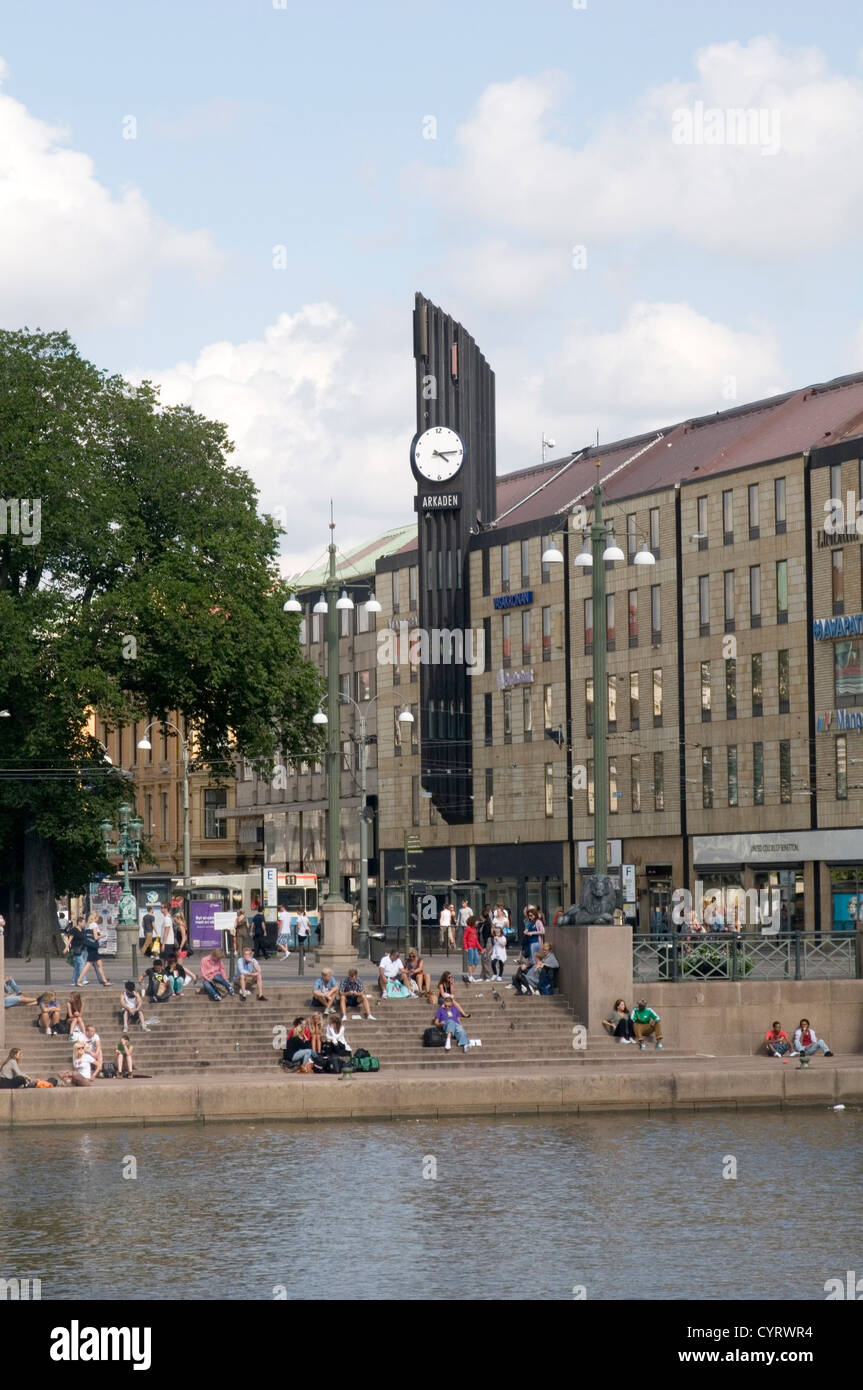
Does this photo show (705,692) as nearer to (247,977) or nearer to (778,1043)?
(778,1043)

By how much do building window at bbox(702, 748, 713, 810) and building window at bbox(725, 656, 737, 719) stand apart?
182 centimetres

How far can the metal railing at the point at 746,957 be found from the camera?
39.0m

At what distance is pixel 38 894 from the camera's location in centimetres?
6212

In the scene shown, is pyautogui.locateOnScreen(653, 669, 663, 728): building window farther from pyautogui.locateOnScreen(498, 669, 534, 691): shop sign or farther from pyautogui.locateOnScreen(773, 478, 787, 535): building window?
pyautogui.locateOnScreen(773, 478, 787, 535): building window

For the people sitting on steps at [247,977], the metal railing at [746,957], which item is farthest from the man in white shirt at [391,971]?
the metal railing at [746,957]

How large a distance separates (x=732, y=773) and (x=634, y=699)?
6.52m

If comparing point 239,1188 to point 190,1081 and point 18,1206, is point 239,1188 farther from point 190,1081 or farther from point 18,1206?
point 190,1081

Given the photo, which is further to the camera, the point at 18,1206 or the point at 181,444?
the point at 181,444

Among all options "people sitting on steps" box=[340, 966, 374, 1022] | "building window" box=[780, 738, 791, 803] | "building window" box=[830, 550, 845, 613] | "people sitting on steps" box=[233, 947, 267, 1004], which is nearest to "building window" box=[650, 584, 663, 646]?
"building window" box=[780, 738, 791, 803]

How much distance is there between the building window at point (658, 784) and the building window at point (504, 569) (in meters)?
11.5

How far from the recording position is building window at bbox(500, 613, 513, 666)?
9548 cm

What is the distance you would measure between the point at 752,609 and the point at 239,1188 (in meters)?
60.8

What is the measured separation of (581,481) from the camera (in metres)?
96.2
